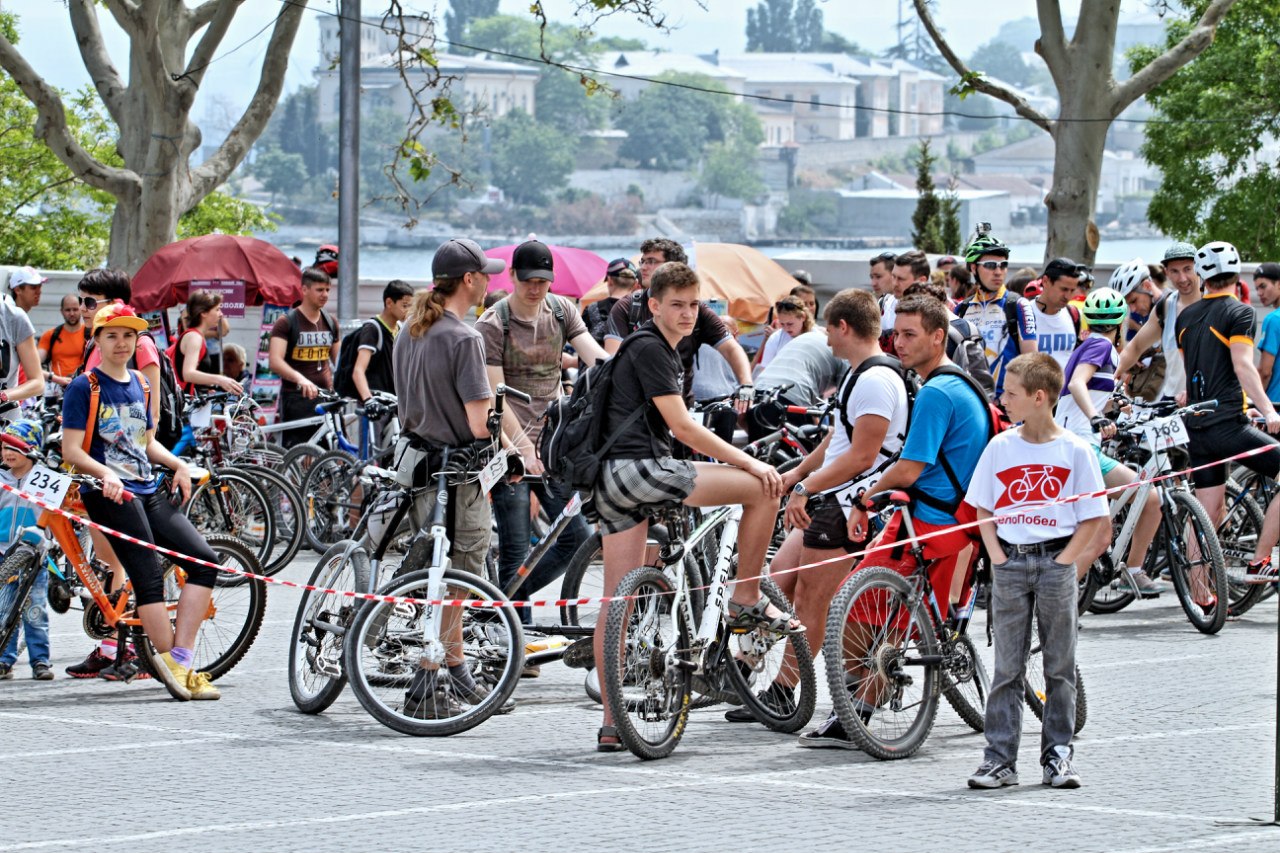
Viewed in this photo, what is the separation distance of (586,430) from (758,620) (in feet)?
3.30

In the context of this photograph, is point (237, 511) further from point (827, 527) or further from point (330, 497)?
point (827, 527)

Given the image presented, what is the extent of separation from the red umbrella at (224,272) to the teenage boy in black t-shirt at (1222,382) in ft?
30.2

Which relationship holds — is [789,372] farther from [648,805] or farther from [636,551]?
[648,805]

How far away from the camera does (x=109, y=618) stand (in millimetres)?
9148

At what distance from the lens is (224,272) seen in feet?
60.4

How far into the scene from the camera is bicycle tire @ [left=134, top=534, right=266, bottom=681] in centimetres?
925

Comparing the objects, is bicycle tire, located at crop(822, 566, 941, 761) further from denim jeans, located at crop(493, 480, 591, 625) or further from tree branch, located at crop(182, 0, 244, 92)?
tree branch, located at crop(182, 0, 244, 92)

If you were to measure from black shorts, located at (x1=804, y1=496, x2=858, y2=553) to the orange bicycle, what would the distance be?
257 centimetres

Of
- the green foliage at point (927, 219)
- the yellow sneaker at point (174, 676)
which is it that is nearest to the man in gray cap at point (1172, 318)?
the yellow sneaker at point (174, 676)

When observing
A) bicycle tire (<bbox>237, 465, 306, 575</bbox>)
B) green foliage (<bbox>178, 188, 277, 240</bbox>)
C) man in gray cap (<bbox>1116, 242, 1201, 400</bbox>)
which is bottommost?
bicycle tire (<bbox>237, 465, 306, 575</bbox>)

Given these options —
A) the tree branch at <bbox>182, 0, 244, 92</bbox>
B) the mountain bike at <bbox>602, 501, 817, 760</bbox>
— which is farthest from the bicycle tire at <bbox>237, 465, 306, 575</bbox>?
the tree branch at <bbox>182, 0, 244, 92</bbox>

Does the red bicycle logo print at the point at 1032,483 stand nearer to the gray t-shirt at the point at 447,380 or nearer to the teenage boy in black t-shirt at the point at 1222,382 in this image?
the gray t-shirt at the point at 447,380

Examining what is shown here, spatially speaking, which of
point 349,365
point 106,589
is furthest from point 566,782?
point 349,365

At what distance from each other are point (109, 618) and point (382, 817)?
2990 mm
